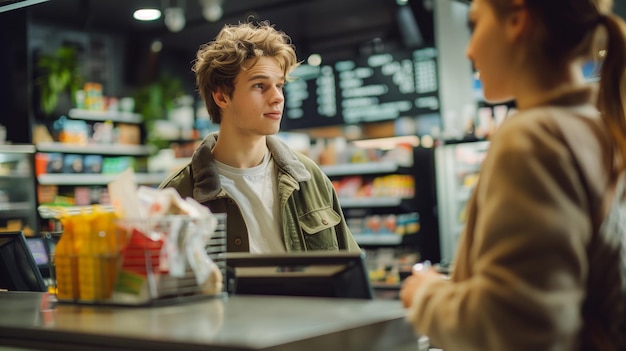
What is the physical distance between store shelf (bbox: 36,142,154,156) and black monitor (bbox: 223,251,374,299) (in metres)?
7.87

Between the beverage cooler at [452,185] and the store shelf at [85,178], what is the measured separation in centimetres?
387

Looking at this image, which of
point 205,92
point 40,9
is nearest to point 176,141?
point 40,9

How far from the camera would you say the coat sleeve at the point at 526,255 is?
4.33ft

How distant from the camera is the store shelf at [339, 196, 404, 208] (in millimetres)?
7707

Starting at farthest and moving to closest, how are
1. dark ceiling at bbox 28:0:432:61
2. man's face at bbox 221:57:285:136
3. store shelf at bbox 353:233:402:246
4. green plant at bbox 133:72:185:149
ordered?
green plant at bbox 133:72:185:149
dark ceiling at bbox 28:0:432:61
store shelf at bbox 353:233:402:246
man's face at bbox 221:57:285:136

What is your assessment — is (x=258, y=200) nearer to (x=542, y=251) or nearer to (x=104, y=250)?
(x=104, y=250)

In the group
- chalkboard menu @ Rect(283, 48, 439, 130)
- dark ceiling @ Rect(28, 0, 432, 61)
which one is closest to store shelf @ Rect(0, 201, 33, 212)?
dark ceiling @ Rect(28, 0, 432, 61)

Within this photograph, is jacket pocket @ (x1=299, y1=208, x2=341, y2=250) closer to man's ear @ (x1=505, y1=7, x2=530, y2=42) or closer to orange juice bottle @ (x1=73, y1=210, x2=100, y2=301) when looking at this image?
orange juice bottle @ (x1=73, y1=210, x2=100, y2=301)

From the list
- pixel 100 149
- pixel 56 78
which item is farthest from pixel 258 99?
pixel 100 149

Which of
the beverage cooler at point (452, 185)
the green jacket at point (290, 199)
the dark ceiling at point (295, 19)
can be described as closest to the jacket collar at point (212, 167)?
the green jacket at point (290, 199)

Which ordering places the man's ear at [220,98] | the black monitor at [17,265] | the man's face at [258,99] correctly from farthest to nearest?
the man's ear at [220,98]
the man's face at [258,99]
the black monitor at [17,265]

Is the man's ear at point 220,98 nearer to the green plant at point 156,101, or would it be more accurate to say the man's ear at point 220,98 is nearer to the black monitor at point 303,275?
the black monitor at point 303,275

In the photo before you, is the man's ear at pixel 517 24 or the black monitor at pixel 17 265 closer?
the man's ear at pixel 517 24

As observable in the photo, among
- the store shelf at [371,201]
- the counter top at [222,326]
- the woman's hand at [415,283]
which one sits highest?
the store shelf at [371,201]
